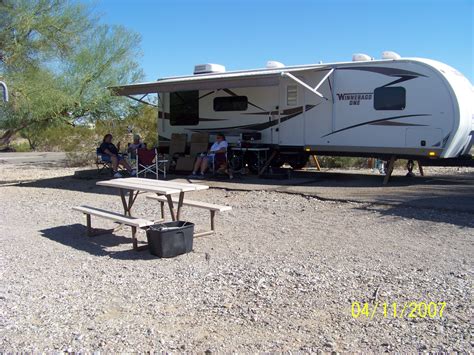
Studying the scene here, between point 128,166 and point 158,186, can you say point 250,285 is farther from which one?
point 128,166

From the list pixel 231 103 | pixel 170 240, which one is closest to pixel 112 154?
pixel 231 103

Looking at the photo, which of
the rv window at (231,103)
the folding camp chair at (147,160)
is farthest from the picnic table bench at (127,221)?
the rv window at (231,103)

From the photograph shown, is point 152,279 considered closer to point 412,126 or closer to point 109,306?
point 109,306

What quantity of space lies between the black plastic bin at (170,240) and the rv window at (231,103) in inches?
299

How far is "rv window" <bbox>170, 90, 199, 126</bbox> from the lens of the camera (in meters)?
14.0

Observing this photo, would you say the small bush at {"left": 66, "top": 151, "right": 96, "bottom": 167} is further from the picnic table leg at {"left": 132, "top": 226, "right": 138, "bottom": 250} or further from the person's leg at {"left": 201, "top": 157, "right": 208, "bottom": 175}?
the picnic table leg at {"left": 132, "top": 226, "right": 138, "bottom": 250}

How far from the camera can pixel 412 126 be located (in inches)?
411

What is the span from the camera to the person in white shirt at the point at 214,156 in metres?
12.0

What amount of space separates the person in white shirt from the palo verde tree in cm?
333

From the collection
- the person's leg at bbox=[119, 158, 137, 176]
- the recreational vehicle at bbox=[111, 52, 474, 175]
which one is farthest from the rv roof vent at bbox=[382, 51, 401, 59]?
the person's leg at bbox=[119, 158, 137, 176]

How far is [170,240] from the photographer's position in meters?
5.59

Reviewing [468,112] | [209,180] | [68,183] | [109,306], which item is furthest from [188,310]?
[68,183]
